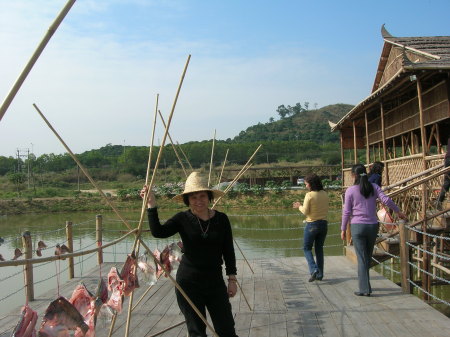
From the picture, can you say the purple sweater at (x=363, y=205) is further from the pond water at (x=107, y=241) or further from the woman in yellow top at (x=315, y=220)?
the pond water at (x=107, y=241)

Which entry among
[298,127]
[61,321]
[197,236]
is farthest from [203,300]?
[298,127]

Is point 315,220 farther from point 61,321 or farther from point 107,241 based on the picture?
point 107,241

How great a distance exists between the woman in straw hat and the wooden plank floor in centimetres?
59

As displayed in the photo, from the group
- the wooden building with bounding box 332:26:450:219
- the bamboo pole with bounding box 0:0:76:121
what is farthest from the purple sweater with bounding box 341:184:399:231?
the bamboo pole with bounding box 0:0:76:121

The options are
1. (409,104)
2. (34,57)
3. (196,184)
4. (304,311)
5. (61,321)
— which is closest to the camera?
(34,57)

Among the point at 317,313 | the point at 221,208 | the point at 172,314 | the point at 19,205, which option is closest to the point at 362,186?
the point at 317,313

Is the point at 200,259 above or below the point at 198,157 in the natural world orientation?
below

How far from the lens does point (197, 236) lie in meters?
2.32

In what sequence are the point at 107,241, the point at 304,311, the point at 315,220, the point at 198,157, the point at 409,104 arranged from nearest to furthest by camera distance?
the point at 304,311 < the point at 315,220 < the point at 409,104 < the point at 107,241 < the point at 198,157

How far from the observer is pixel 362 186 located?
12.3 ft

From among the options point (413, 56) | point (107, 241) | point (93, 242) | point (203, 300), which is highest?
point (413, 56)

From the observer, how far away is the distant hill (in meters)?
58.5

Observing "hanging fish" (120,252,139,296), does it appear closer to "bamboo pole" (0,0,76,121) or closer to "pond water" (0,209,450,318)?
"pond water" (0,209,450,318)

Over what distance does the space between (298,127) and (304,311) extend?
6421cm
